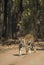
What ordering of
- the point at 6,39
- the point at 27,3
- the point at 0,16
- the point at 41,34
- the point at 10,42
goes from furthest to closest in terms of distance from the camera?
the point at 0,16 < the point at 27,3 < the point at 41,34 < the point at 6,39 < the point at 10,42

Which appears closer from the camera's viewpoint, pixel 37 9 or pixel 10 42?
pixel 10 42

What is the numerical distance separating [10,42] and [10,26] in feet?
23.5

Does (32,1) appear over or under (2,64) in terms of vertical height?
over

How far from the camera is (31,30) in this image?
32.9m

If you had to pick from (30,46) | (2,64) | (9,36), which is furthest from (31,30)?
(2,64)

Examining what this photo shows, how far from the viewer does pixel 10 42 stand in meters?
26.1

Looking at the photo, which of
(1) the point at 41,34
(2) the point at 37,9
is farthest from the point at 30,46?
(2) the point at 37,9

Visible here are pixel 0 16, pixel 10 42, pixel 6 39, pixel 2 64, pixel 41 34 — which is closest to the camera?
pixel 2 64

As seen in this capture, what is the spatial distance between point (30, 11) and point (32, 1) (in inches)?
63.3

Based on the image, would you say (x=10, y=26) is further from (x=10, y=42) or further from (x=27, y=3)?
(x=10, y=42)

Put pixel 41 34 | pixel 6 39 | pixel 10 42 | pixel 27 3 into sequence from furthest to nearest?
pixel 27 3 < pixel 41 34 < pixel 6 39 < pixel 10 42

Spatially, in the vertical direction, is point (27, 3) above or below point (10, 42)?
above

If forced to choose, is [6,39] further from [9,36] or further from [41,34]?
[41,34]

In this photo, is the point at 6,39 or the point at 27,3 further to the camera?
the point at 27,3
